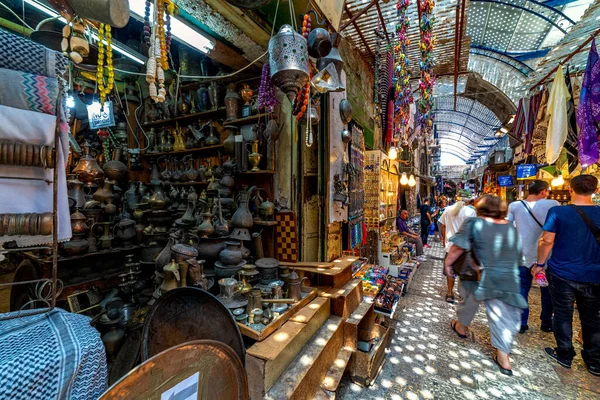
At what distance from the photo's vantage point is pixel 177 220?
3.11m

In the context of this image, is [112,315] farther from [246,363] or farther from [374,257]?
[374,257]

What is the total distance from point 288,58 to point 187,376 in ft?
7.54

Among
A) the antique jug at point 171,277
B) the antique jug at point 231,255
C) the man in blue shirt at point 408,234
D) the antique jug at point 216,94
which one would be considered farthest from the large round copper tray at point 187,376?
the man in blue shirt at point 408,234

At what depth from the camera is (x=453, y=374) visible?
2.44m

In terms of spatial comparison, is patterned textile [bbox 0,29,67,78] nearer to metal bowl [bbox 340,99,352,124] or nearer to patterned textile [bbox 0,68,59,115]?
patterned textile [bbox 0,68,59,115]

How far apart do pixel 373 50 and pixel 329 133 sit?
2.88 metres

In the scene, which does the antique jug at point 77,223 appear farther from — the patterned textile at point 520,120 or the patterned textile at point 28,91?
the patterned textile at point 520,120

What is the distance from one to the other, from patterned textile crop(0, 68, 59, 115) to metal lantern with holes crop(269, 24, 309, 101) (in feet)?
5.09

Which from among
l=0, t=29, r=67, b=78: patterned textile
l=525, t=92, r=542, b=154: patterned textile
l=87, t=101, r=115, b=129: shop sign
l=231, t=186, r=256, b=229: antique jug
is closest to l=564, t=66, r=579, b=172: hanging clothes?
l=525, t=92, r=542, b=154: patterned textile

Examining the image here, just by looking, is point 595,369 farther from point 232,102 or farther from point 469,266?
point 232,102

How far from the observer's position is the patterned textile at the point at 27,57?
0.96m

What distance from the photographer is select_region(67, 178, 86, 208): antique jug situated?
2.98m

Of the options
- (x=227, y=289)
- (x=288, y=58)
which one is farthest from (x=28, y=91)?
(x=227, y=289)

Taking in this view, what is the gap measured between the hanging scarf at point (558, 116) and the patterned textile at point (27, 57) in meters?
6.45
